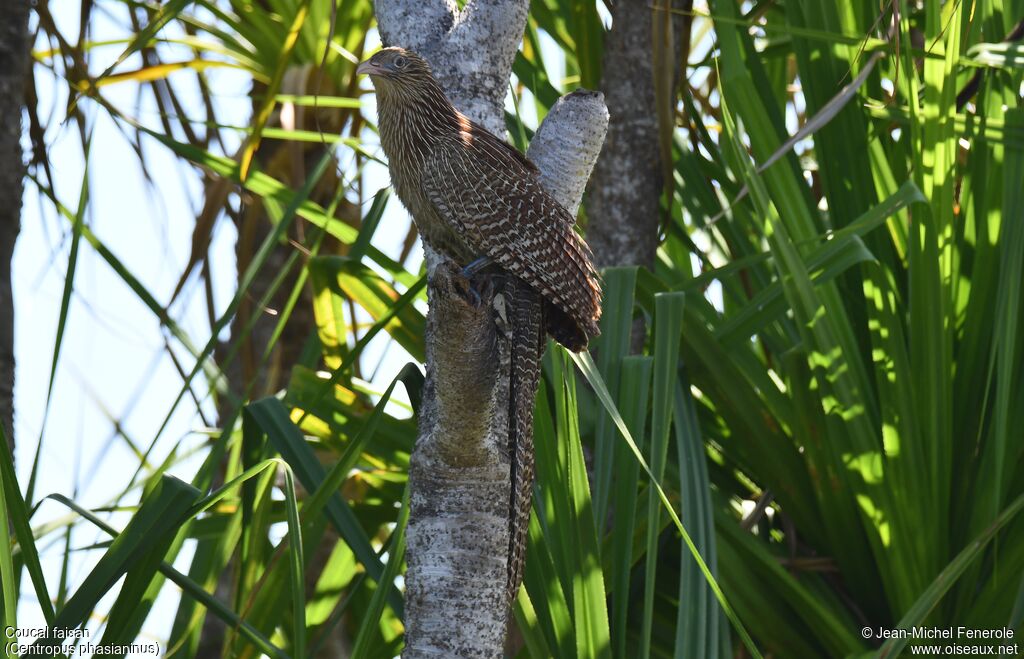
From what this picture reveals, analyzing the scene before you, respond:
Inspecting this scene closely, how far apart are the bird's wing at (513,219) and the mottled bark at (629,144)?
78 cm

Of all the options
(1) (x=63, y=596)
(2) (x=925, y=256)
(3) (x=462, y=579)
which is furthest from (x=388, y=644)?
(2) (x=925, y=256)

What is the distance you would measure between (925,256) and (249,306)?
2129 mm

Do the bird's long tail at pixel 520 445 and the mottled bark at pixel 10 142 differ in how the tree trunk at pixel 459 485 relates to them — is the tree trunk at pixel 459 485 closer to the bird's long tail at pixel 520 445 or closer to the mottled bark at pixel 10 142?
the bird's long tail at pixel 520 445

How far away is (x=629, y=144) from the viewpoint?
3023 millimetres

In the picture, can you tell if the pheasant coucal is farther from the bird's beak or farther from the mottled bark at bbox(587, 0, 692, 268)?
the mottled bark at bbox(587, 0, 692, 268)

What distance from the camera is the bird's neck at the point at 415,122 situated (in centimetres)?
232

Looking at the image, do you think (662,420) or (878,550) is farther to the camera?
(878,550)

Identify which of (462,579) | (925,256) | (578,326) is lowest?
(462,579)

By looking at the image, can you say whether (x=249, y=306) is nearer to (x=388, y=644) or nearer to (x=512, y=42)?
(x=388, y=644)

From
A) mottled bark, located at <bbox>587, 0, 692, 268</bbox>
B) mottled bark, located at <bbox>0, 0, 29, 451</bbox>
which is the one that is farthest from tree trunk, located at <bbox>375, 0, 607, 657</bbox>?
mottled bark, located at <bbox>587, 0, 692, 268</bbox>

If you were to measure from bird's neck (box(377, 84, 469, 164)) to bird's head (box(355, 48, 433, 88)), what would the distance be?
19 millimetres

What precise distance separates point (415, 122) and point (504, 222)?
1.24ft

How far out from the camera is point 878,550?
232 cm

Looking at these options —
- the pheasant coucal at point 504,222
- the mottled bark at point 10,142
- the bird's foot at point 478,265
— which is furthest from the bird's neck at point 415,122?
the mottled bark at point 10,142
